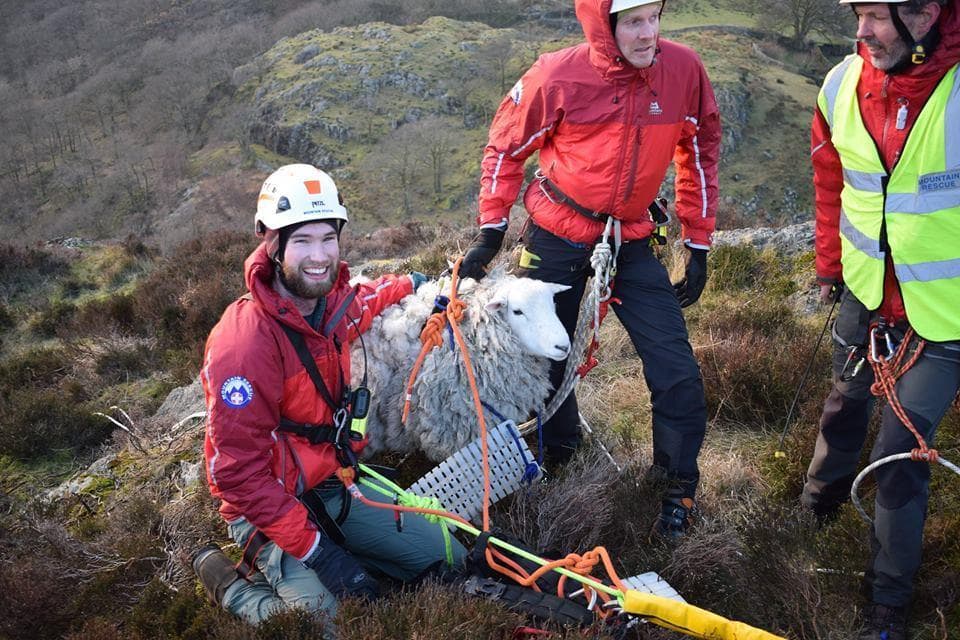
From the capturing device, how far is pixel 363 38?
5734cm

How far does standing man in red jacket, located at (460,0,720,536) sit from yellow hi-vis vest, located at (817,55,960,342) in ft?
2.78

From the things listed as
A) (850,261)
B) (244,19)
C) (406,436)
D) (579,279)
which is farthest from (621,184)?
(244,19)

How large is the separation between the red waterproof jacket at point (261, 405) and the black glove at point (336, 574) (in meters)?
0.05

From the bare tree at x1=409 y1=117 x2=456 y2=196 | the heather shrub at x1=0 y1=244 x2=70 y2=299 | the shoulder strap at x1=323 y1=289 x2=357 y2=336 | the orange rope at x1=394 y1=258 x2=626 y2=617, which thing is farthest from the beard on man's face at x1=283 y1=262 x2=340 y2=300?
the bare tree at x1=409 y1=117 x2=456 y2=196

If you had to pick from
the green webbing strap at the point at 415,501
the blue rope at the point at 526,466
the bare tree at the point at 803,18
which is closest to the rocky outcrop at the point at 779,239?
the blue rope at the point at 526,466

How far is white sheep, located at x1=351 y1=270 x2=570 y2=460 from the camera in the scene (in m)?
3.88

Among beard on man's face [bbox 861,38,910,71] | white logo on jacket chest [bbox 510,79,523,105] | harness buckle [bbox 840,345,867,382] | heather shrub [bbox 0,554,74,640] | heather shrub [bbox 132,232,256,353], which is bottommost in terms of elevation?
heather shrub [bbox 132,232,256,353]

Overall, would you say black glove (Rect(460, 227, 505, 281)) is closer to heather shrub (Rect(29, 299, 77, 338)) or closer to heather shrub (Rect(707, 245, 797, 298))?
heather shrub (Rect(707, 245, 797, 298))

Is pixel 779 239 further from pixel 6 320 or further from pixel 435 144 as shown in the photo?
pixel 435 144

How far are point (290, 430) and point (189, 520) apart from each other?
1.25 metres

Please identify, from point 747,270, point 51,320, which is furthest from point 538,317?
point 51,320

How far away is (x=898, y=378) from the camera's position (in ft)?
8.70

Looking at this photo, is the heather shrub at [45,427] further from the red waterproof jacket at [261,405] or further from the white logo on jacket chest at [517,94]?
the white logo on jacket chest at [517,94]

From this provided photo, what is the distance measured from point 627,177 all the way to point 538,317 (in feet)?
3.04
